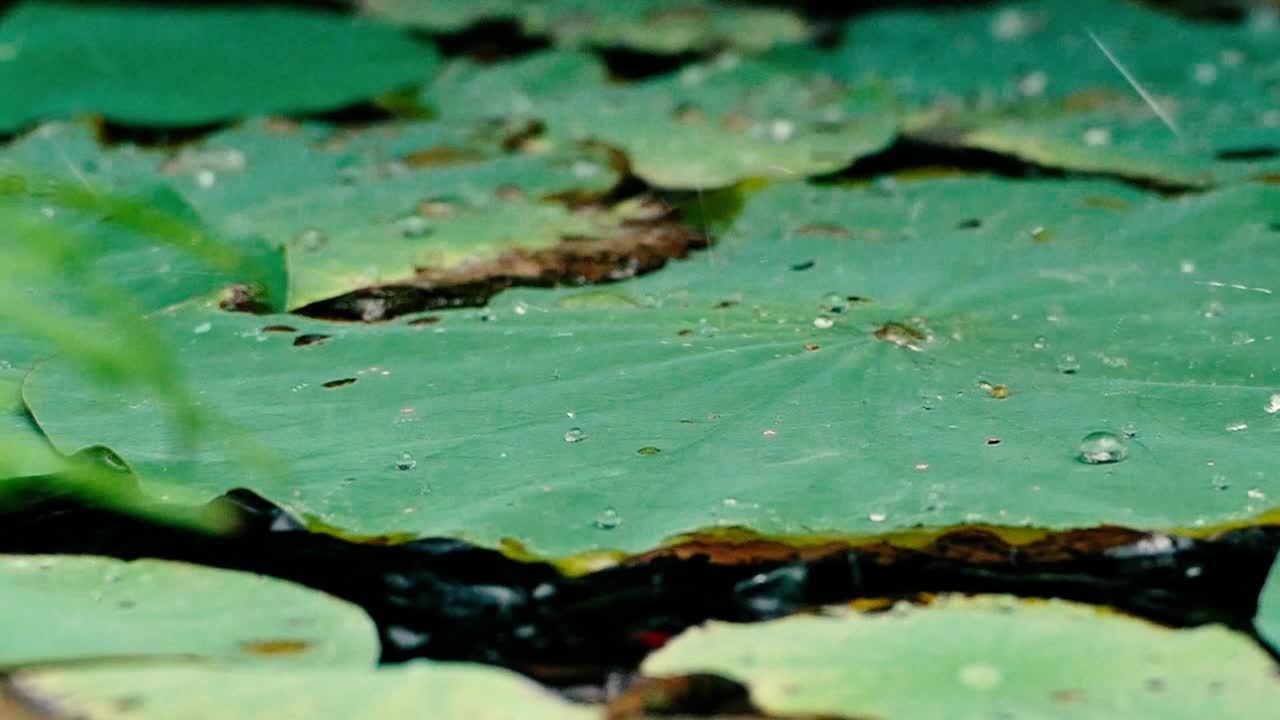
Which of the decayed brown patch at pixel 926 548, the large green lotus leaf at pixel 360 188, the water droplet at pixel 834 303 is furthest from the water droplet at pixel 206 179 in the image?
the decayed brown patch at pixel 926 548

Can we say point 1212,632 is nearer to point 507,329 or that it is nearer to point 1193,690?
point 1193,690

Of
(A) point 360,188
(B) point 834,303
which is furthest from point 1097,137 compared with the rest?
(A) point 360,188

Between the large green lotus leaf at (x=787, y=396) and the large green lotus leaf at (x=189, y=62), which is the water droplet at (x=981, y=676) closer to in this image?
the large green lotus leaf at (x=787, y=396)

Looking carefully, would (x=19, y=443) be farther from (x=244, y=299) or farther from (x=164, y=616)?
(x=244, y=299)

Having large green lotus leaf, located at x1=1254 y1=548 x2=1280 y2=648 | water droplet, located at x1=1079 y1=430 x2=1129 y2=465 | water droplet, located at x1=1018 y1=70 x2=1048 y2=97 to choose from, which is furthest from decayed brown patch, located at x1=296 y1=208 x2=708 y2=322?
water droplet, located at x1=1018 y1=70 x2=1048 y2=97

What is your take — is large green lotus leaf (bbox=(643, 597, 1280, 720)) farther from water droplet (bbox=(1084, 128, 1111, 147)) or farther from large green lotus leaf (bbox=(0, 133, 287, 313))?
water droplet (bbox=(1084, 128, 1111, 147))
